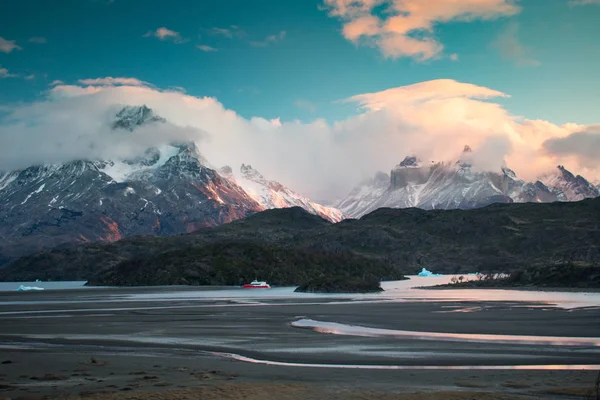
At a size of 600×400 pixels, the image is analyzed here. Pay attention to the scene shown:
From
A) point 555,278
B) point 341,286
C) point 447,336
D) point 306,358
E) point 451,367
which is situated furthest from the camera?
point 341,286

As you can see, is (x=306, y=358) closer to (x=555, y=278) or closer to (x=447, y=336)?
(x=447, y=336)

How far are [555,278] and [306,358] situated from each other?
131 m

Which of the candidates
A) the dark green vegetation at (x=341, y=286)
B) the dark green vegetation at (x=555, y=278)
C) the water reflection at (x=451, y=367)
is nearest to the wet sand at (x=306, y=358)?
the water reflection at (x=451, y=367)

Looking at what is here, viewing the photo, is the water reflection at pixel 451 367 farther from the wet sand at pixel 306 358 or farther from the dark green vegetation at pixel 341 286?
the dark green vegetation at pixel 341 286

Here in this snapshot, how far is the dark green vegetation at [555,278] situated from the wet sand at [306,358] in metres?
81.9

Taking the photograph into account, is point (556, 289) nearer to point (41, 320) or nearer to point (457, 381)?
point (41, 320)

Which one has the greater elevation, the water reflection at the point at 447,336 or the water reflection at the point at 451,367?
the water reflection at the point at 451,367

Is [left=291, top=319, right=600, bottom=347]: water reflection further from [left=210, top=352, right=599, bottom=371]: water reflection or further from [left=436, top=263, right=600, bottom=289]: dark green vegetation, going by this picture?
[left=436, top=263, right=600, bottom=289]: dark green vegetation

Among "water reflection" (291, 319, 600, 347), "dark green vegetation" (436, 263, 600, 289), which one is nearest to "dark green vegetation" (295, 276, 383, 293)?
"dark green vegetation" (436, 263, 600, 289)

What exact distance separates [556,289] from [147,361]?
124247 mm

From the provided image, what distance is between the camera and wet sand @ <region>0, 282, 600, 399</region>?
31328 mm

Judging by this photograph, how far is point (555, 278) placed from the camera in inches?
6171

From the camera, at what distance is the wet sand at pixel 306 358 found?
31328mm

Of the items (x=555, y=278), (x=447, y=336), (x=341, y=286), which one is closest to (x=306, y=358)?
(x=447, y=336)
